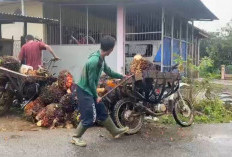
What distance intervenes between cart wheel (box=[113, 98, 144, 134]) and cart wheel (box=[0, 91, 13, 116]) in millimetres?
2683

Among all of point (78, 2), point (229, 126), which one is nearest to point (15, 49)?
point (78, 2)

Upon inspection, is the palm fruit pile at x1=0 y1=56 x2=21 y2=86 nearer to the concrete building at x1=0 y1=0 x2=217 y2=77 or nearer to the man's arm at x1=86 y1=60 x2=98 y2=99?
the man's arm at x1=86 y1=60 x2=98 y2=99

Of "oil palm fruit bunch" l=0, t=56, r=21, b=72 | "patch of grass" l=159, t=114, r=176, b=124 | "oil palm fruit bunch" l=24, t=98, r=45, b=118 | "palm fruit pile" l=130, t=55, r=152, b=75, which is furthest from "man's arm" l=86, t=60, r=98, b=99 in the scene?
"oil palm fruit bunch" l=0, t=56, r=21, b=72

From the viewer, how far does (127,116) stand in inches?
240

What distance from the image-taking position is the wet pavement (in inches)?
196

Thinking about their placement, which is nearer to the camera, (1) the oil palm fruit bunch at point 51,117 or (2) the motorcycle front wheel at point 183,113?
(1) the oil palm fruit bunch at point 51,117

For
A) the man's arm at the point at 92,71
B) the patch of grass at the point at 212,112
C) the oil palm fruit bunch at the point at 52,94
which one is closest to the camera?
the man's arm at the point at 92,71

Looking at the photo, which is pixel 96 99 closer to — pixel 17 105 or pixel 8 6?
pixel 17 105

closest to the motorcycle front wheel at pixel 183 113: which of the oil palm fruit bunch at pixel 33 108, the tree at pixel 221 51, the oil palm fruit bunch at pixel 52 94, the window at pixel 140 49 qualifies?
the oil palm fruit bunch at pixel 52 94

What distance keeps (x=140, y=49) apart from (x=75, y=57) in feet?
7.93

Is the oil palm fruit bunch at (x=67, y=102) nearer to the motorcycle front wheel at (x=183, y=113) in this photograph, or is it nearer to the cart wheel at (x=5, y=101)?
the cart wheel at (x=5, y=101)

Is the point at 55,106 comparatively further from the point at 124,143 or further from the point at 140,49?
the point at 140,49

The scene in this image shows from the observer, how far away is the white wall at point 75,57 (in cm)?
→ 1121

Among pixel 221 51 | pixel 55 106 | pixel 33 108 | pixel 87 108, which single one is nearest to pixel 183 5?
pixel 55 106
